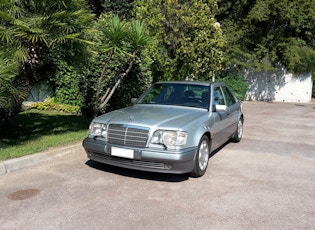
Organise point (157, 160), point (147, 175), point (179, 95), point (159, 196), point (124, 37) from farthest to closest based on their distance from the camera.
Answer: point (124, 37) < point (179, 95) < point (147, 175) < point (157, 160) < point (159, 196)

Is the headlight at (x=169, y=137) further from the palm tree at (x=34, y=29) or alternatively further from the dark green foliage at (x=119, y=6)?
the dark green foliage at (x=119, y=6)

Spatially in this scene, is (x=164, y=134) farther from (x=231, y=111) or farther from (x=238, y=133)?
(x=238, y=133)

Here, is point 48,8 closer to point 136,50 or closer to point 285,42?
point 136,50

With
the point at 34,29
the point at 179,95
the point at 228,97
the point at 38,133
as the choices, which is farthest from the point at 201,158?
the point at 38,133

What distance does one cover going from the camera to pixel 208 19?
12.8 meters

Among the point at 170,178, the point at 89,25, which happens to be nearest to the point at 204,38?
the point at 89,25

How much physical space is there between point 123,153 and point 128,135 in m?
0.28

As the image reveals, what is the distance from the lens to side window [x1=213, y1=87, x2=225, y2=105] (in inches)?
254

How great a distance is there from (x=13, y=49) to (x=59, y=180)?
2.57 m

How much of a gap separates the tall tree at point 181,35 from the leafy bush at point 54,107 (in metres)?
3.42

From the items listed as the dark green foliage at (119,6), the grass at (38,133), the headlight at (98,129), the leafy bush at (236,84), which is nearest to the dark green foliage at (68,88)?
the grass at (38,133)

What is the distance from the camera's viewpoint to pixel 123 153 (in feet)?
16.3

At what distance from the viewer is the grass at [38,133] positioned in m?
6.22

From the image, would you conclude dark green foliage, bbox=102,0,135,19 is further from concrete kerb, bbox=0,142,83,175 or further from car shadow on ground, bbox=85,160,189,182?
car shadow on ground, bbox=85,160,189,182
